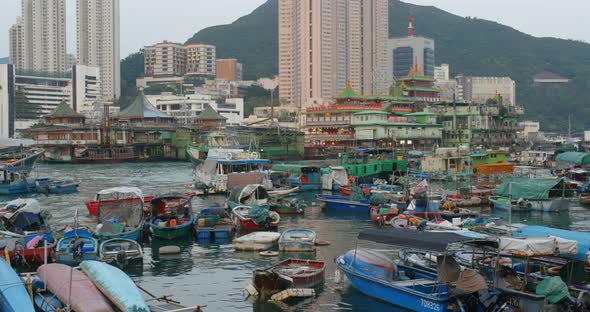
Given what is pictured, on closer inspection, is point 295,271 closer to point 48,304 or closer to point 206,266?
point 206,266

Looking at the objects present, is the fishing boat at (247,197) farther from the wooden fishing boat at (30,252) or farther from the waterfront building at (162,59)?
the waterfront building at (162,59)

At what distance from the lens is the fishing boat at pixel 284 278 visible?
812 inches

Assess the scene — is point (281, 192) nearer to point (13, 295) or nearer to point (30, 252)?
point (30, 252)

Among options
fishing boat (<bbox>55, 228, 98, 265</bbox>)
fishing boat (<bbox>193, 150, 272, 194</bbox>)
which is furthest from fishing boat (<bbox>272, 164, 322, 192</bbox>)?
fishing boat (<bbox>55, 228, 98, 265</bbox>)

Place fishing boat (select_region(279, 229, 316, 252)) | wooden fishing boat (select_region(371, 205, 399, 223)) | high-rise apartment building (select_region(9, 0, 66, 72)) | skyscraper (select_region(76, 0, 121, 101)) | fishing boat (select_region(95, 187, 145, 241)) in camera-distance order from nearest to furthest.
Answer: fishing boat (select_region(279, 229, 316, 252)), fishing boat (select_region(95, 187, 145, 241)), wooden fishing boat (select_region(371, 205, 399, 223)), high-rise apartment building (select_region(9, 0, 66, 72)), skyscraper (select_region(76, 0, 121, 101))

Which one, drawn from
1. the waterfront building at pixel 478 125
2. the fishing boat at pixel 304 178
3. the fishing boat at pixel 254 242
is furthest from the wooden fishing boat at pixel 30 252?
the waterfront building at pixel 478 125

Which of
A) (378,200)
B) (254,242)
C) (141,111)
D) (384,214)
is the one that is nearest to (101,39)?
(141,111)

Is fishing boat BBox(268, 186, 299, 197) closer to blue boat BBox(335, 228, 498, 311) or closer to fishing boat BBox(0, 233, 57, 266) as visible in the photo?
fishing boat BBox(0, 233, 57, 266)

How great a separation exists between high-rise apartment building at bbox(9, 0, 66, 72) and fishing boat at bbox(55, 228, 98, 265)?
154m

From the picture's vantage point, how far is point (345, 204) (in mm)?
40375

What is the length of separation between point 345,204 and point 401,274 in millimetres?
19422

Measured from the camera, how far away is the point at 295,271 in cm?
2189

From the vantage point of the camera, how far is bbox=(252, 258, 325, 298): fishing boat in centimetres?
2062

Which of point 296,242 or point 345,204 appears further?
point 345,204
